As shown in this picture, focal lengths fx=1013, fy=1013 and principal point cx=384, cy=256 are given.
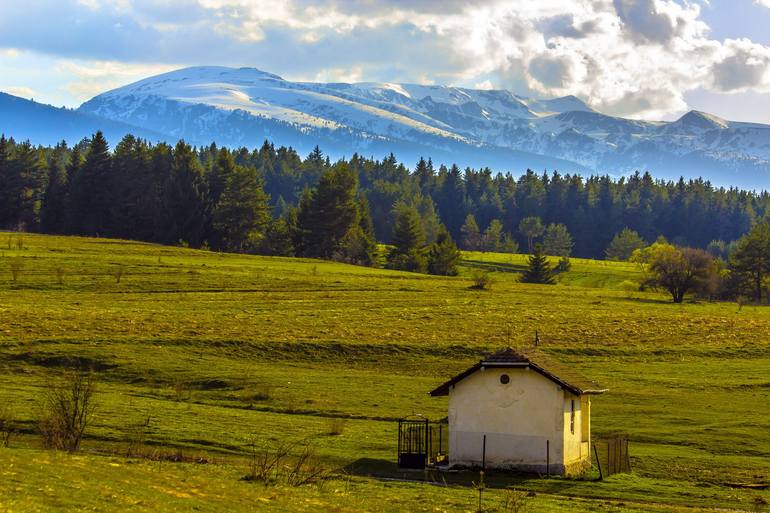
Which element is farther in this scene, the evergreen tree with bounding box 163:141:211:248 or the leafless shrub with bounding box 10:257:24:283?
the evergreen tree with bounding box 163:141:211:248

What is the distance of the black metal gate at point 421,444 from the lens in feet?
119

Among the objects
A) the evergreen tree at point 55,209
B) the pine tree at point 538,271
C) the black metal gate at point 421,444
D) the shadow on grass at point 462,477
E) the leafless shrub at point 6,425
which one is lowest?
the shadow on grass at point 462,477

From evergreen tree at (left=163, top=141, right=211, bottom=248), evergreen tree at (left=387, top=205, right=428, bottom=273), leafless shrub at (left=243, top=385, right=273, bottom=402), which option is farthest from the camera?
evergreen tree at (left=387, top=205, right=428, bottom=273)

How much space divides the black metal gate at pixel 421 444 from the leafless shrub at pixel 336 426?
2535mm

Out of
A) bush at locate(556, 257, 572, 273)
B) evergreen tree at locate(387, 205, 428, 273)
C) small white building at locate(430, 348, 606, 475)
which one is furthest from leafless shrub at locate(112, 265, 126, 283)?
bush at locate(556, 257, 572, 273)

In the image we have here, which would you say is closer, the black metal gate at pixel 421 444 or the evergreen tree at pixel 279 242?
the black metal gate at pixel 421 444

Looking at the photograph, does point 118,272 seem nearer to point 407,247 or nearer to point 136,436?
point 136,436

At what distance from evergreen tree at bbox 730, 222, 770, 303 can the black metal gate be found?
10583 cm

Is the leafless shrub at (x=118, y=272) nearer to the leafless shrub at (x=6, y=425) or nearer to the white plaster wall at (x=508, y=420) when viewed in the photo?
the leafless shrub at (x=6, y=425)

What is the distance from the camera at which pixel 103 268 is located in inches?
3693

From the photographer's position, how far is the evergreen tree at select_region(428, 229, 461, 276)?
14875 cm

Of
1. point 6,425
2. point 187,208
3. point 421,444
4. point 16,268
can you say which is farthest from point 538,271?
point 6,425

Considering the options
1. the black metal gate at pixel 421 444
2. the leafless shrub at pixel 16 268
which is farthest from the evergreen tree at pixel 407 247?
the black metal gate at pixel 421 444

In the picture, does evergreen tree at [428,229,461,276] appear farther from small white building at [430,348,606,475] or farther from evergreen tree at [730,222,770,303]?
small white building at [430,348,606,475]
